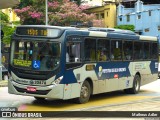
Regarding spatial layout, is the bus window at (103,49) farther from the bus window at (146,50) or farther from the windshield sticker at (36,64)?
the bus window at (146,50)

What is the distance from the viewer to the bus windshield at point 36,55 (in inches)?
567

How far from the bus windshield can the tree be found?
1303 inches

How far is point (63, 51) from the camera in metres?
14.4

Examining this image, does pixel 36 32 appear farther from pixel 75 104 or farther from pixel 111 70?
pixel 111 70

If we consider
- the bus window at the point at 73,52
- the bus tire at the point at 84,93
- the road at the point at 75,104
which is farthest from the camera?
the bus tire at the point at 84,93

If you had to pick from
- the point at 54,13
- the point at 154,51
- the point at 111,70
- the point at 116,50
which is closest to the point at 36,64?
the point at 111,70

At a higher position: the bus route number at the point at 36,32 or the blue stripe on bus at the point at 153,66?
the bus route number at the point at 36,32

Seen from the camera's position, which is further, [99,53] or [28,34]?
[99,53]

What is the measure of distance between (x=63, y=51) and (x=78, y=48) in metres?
0.95

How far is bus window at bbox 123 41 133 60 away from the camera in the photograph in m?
18.3

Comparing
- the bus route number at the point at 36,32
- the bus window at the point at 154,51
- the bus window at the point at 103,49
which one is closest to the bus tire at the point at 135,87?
the bus window at the point at 154,51

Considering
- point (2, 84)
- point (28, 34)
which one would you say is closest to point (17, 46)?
point (28, 34)

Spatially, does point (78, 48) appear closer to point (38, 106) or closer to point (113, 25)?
point (38, 106)

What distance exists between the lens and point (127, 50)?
18500 mm
